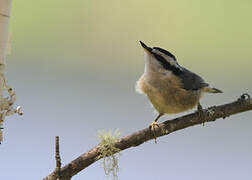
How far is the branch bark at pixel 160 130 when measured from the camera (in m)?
1.16

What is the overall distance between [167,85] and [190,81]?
0.43 feet

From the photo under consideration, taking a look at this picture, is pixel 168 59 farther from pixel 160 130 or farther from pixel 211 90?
pixel 160 130

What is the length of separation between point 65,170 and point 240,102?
2.22 ft

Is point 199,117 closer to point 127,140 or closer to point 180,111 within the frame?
point 127,140

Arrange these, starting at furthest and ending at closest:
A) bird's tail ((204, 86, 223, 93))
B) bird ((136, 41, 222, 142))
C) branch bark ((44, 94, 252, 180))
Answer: bird's tail ((204, 86, 223, 93))
bird ((136, 41, 222, 142))
branch bark ((44, 94, 252, 180))

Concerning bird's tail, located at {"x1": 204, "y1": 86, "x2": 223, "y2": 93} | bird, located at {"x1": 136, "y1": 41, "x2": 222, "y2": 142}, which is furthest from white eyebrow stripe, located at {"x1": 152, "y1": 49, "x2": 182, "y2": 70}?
bird's tail, located at {"x1": 204, "y1": 86, "x2": 223, "y2": 93}

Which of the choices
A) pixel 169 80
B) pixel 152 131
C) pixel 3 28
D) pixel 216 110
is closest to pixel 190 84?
pixel 169 80

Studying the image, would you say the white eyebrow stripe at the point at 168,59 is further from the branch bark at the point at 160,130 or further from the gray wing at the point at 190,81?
the branch bark at the point at 160,130

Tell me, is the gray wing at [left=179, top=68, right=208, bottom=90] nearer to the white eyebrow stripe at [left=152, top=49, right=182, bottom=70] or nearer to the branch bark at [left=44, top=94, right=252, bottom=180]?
the white eyebrow stripe at [left=152, top=49, right=182, bottom=70]

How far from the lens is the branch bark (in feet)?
3.82

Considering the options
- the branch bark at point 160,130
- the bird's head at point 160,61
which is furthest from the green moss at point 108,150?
the bird's head at point 160,61

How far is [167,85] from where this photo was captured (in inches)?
72.3

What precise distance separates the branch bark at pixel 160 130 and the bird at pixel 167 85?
1.33 feet

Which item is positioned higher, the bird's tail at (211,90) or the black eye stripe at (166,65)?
the black eye stripe at (166,65)
